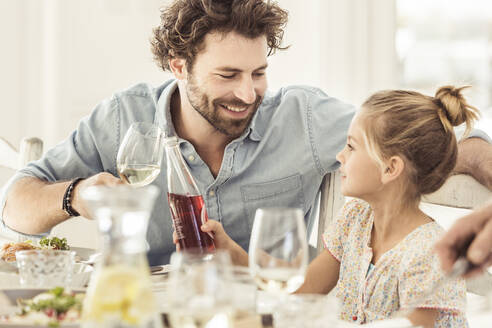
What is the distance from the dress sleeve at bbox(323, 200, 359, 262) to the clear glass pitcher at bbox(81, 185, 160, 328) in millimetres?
976

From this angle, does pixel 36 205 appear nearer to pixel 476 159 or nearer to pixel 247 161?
pixel 247 161

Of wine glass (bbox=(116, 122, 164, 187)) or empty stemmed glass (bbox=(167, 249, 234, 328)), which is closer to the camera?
empty stemmed glass (bbox=(167, 249, 234, 328))

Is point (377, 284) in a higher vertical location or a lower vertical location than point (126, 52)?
lower

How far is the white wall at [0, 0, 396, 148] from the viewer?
3.02 meters

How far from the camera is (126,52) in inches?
123

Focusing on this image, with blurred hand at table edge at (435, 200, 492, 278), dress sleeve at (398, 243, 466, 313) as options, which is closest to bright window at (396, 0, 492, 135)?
dress sleeve at (398, 243, 466, 313)

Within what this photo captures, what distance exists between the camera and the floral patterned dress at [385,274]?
1.21 metres

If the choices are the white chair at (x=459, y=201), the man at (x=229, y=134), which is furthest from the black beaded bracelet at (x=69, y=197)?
the white chair at (x=459, y=201)

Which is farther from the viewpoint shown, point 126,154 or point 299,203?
point 299,203

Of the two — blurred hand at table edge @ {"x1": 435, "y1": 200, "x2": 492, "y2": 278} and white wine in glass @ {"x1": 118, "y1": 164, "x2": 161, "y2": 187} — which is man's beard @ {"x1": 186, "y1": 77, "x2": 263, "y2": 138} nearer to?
white wine in glass @ {"x1": 118, "y1": 164, "x2": 161, "y2": 187}

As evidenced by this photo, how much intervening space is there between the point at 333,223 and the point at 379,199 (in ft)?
0.54

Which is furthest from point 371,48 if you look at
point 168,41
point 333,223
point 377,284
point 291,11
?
point 377,284

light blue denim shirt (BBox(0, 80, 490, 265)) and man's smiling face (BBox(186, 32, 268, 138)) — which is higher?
man's smiling face (BBox(186, 32, 268, 138))

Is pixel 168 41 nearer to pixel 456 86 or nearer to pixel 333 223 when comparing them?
pixel 333 223
